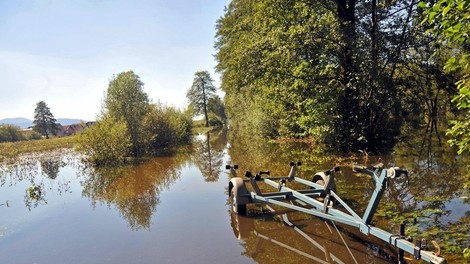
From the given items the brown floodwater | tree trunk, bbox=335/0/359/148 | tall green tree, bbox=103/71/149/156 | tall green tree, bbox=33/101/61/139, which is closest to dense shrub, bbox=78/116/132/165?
tall green tree, bbox=103/71/149/156

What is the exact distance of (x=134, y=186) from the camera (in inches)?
469

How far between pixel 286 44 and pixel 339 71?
10.7 feet

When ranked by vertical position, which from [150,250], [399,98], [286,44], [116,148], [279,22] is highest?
[279,22]

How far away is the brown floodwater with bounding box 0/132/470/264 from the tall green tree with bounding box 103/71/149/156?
330 inches

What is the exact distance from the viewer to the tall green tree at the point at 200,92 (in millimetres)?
67250

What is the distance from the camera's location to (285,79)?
50.5ft

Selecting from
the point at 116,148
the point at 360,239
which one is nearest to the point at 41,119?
the point at 116,148

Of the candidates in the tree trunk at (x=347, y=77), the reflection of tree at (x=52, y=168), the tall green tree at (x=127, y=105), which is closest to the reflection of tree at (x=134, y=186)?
the reflection of tree at (x=52, y=168)

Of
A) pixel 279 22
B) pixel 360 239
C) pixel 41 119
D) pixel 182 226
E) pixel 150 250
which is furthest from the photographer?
pixel 41 119

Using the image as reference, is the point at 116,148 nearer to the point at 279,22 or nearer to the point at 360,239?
the point at 279,22

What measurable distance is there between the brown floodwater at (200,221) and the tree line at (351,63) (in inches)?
97.5

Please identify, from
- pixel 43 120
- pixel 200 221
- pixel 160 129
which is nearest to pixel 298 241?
pixel 200 221

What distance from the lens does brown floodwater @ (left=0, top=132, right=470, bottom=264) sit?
5488 mm

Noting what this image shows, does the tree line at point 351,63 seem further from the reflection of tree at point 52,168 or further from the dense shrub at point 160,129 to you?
the reflection of tree at point 52,168
